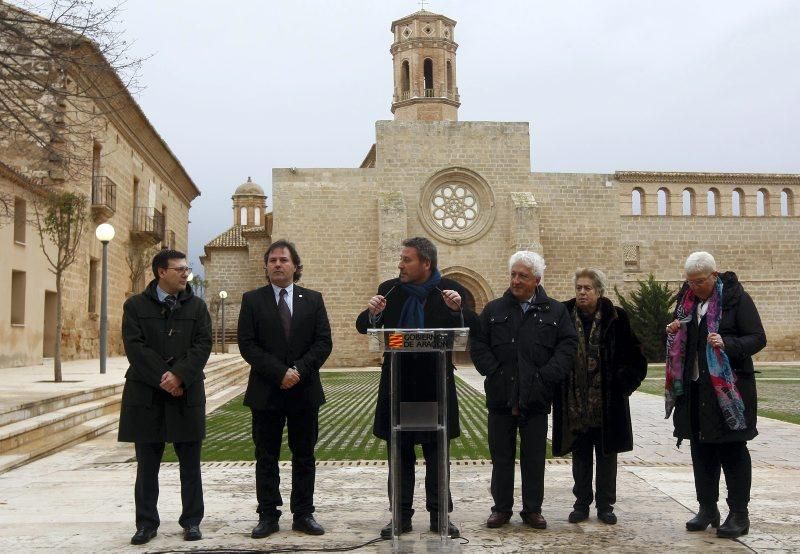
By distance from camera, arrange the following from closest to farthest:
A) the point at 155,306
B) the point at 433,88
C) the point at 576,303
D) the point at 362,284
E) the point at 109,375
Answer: the point at 155,306
the point at 576,303
the point at 109,375
the point at 362,284
the point at 433,88

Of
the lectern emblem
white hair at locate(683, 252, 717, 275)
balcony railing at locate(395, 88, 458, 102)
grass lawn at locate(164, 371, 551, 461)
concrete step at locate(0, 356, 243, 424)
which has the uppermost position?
balcony railing at locate(395, 88, 458, 102)

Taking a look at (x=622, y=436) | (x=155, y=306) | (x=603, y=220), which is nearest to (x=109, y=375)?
(x=155, y=306)

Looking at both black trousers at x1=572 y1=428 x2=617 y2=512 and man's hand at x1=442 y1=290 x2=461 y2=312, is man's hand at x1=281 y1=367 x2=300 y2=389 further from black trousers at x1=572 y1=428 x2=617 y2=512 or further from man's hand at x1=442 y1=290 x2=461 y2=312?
black trousers at x1=572 y1=428 x2=617 y2=512

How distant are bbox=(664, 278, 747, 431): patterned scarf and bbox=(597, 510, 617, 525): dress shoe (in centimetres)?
71

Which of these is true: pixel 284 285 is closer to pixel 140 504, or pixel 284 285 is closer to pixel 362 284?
pixel 140 504

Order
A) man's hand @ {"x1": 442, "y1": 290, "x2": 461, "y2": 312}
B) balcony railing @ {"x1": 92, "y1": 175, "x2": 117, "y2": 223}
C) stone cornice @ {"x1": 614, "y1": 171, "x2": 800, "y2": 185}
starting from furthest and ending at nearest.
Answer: stone cornice @ {"x1": 614, "y1": 171, "x2": 800, "y2": 185} → balcony railing @ {"x1": 92, "y1": 175, "x2": 117, "y2": 223} → man's hand @ {"x1": 442, "y1": 290, "x2": 461, "y2": 312}

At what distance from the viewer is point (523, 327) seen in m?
5.07

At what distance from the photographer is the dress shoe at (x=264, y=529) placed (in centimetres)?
458

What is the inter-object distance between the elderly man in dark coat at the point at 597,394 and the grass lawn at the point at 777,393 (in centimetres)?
689

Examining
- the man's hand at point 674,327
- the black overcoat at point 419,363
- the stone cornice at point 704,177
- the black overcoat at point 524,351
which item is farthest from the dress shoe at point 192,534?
the stone cornice at point 704,177

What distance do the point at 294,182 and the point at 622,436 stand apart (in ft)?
83.2

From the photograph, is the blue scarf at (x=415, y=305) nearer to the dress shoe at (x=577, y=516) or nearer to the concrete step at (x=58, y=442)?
the dress shoe at (x=577, y=516)

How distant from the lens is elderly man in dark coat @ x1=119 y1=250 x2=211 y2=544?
15.4ft

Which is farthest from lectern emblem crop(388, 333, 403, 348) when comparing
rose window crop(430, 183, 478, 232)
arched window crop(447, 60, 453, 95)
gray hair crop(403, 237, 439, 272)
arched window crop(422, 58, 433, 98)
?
arched window crop(447, 60, 453, 95)
